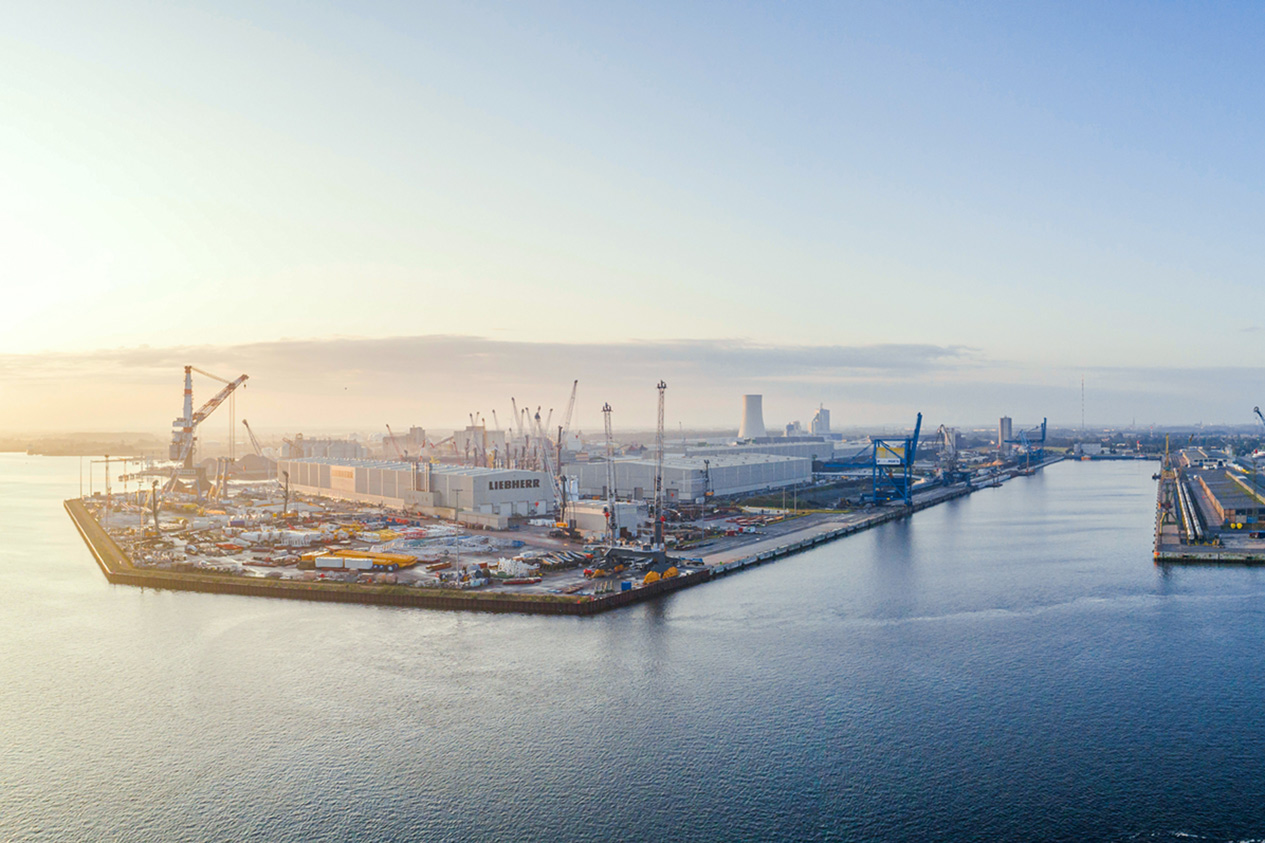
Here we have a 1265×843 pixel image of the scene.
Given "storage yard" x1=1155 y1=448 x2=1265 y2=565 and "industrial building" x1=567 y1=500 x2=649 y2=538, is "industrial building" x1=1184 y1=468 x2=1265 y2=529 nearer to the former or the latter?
"storage yard" x1=1155 y1=448 x2=1265 y2=565

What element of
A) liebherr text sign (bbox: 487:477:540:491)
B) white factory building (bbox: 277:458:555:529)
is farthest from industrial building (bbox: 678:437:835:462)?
liebherr text sign (bbox: 487:477:540:491)

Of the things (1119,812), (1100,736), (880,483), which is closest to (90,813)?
Result: (1119,812)

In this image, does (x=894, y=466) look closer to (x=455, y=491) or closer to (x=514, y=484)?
(x=514, y=484)

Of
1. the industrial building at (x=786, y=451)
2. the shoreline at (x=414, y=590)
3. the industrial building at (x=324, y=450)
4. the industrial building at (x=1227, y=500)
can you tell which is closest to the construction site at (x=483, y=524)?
the shoreline at (x=414, y=590)

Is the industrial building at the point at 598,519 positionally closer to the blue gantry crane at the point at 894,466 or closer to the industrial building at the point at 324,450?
the blue gantry crane at the point at 894,466

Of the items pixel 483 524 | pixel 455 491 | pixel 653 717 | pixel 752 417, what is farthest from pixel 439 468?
pixel 752 417

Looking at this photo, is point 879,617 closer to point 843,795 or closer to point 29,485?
point 843,795
